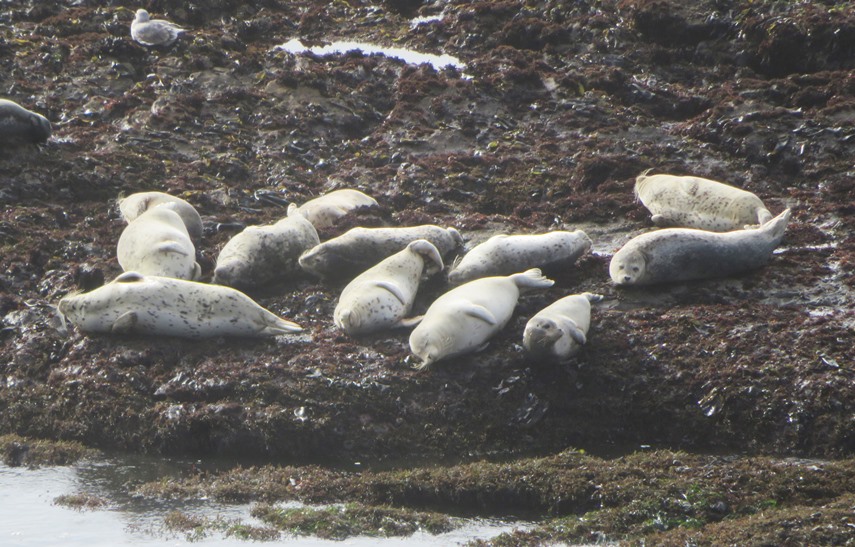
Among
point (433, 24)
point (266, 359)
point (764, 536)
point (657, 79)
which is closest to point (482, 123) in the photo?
point (657, 79)

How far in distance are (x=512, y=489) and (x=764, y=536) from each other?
1.32 metres

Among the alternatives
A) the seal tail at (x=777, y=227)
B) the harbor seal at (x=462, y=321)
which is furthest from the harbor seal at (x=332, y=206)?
Answer: the seal tail at (x=777, y=227)

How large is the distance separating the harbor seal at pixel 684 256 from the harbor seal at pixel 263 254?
88.7 inches

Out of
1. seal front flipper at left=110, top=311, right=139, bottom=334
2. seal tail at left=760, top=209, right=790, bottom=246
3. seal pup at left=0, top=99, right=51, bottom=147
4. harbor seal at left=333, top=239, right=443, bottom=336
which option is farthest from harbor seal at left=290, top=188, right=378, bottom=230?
seal tail at left=760, top=209, right=790, bottom=246

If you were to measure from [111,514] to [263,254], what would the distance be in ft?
9.20

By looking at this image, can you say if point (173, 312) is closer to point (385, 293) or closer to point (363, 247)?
point (385, 293)

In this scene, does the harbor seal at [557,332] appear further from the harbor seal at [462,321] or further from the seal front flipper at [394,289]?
the seal front flipper at [394,289]

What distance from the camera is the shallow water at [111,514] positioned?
485 cm

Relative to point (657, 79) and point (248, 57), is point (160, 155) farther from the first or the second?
point (657, 79)

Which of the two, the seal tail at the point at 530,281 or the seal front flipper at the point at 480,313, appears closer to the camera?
the seal front flipper at the point at 480,313

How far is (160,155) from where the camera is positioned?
390 inches

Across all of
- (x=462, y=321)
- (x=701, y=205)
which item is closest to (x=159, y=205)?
(x=462, y=321)

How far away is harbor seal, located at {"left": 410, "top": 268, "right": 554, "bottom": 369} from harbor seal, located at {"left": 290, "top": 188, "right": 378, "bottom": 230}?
180 cm

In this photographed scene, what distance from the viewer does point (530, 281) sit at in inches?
282
